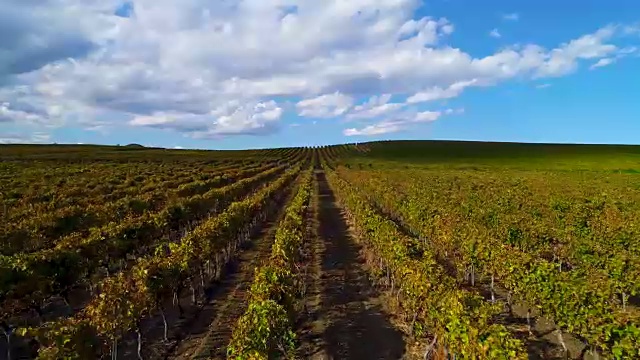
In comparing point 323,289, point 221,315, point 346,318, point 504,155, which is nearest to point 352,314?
point 346,318

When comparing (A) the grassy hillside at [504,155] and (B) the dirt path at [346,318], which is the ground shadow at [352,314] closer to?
(B) the dirt path at [346,318]

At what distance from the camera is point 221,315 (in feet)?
60.2

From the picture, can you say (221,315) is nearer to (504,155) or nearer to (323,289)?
(323,289)

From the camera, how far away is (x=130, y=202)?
36.5 m

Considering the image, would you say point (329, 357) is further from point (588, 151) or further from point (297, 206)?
point (588, 151)

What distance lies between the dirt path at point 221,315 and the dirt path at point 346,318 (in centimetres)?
287

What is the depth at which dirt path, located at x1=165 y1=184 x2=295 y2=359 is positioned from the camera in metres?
15.3

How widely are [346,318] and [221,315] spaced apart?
16.4ft

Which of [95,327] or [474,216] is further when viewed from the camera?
[474,216]


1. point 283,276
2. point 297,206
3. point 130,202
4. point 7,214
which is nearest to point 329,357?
point 283,276

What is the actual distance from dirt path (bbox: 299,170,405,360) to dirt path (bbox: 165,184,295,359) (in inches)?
113

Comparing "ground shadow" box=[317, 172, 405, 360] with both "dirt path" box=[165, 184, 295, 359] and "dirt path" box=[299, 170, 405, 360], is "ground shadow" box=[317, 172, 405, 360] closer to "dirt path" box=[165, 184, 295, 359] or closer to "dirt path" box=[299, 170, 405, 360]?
"dirt path" box=[299, 170, 405, 360]

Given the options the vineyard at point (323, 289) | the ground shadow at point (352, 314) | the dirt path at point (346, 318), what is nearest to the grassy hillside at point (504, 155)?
the vineyard at point (323, 289)

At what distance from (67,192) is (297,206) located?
89.1ft
